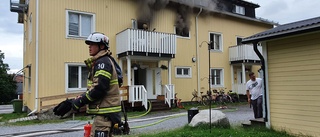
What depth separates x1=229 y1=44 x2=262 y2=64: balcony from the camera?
18.1 m

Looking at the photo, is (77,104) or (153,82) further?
(153,82)

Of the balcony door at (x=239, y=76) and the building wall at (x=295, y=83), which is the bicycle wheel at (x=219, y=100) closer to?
the balcony door at (x=239, y=76)

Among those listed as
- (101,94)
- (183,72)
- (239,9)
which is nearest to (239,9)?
(239,9)

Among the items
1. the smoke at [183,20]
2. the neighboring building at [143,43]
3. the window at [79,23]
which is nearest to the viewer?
the neighboring building at [143,43]

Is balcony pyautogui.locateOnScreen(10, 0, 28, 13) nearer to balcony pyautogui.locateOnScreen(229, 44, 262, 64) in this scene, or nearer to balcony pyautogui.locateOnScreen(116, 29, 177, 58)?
balcony pyautogui.locateOnScreen(116, 29, 177, 58)

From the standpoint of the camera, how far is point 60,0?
41.8 ft

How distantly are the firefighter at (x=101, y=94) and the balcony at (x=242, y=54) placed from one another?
16220 mm

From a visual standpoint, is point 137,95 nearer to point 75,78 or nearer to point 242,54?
point 75,78

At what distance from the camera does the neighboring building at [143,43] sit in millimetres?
12484

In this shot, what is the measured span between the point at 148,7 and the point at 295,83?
10546 mm

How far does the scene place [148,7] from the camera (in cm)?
1523

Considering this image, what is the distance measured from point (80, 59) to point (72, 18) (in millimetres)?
2115

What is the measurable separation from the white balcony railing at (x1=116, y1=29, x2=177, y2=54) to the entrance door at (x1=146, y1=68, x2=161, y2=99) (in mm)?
1768

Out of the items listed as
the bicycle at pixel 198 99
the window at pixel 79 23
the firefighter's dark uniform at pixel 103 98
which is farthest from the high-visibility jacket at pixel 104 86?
the bicycle at pixel 198 99
